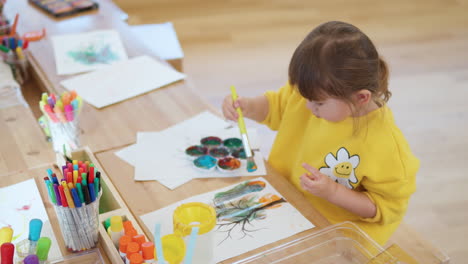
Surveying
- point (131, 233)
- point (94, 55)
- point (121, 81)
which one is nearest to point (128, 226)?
point (131, 233)

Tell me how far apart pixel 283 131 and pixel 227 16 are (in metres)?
2.65

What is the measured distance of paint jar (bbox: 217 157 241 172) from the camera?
1224mm

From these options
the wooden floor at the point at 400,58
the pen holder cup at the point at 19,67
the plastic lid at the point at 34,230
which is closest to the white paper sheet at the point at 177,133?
the plastic lid at the point at 34,230

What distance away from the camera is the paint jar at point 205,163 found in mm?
1229

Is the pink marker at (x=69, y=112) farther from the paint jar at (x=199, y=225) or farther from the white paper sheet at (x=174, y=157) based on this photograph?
the paint jar at (x=199, y=225)

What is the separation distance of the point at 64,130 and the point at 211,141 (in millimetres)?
363

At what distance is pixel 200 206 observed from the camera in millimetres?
921

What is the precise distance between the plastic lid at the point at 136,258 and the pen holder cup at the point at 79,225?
4.8 inches

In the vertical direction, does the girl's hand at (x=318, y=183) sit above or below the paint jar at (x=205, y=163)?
above

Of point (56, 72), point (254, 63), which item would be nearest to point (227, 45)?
point (254, 63)

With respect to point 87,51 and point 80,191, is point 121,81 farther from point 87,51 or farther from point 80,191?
point 80,191

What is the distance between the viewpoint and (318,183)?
42.9 inches

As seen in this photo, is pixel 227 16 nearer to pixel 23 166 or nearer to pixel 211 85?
pixel 211 85

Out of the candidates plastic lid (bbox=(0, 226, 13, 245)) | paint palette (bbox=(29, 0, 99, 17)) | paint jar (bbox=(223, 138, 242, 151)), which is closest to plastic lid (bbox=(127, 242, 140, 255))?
plastic lid (bbox=(0, 226, 13, 245))
